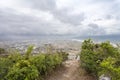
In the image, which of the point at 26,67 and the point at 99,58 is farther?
the point at 99,58

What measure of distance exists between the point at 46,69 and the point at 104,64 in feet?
19.8

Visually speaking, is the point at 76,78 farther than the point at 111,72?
Yes

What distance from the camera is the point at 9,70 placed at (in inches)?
730

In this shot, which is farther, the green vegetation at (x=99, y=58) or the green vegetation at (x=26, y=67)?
the green vegetation at (x=99, y=58)

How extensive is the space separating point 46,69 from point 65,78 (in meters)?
2.17

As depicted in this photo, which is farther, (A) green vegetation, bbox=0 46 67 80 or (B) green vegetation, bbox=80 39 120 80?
(B) green vegetation, bbox=80 39 120 80

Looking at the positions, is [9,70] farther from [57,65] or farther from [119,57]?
[119,57]

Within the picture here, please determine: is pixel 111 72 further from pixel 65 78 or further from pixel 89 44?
pixel 89 44

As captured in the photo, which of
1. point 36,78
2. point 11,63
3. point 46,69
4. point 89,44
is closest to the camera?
point 36,78

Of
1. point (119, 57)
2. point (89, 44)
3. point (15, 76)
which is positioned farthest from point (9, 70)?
point (89, 44)

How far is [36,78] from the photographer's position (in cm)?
1895

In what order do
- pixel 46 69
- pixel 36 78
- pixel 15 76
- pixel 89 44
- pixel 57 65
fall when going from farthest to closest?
pixel 89 44 → pixel 57 65 → pixel 46 69 → pixel 36 78 → pixel 15 76

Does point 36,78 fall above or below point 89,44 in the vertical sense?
below

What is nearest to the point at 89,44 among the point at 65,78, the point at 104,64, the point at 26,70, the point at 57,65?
the point at 57,65
